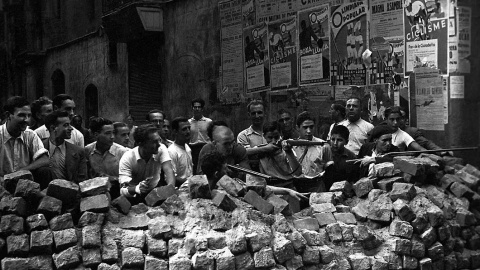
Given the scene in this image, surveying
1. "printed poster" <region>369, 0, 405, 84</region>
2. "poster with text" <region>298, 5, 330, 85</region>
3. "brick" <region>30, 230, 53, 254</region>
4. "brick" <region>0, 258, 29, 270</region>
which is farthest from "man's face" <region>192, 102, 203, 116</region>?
"brick" <region>0, 258, 29, 270</region>

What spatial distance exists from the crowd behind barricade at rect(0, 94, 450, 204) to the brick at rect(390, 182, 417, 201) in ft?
1.50

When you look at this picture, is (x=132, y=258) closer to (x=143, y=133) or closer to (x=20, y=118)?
(x=143, y=133)

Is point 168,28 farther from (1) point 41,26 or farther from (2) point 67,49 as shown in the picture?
(1) point 41,26

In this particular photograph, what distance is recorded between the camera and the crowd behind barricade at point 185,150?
6328mm

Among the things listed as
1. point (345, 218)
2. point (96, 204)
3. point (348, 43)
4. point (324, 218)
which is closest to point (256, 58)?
point (348, 43)

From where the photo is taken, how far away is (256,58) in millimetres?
13148

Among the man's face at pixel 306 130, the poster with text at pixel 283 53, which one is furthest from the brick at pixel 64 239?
the poster with text at pixel 283 53

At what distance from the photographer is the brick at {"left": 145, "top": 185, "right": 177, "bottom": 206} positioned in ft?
19.8

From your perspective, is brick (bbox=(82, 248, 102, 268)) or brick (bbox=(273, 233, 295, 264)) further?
brick (bbox=(273, 233, 295, 264))

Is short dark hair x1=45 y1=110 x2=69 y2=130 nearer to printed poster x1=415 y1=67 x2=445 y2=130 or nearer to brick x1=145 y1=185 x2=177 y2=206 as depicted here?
brick x1=145 y1=185 x2=177 y2=206

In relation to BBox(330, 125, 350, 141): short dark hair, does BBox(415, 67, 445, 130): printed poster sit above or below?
above

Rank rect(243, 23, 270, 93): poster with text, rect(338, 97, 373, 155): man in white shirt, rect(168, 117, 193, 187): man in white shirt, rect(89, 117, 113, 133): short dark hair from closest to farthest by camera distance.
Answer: rect(168, 117, 193, 187): man in white shirt < rect(89, 117, 113, 133): short dark hair < rect(338, 97, 373, 155): man in white shirt < rect(243, 23, 270, 93): poster with text

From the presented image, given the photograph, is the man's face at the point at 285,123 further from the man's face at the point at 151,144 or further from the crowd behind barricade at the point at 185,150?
the man's face at the point at 151,144

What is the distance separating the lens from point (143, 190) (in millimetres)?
6211
